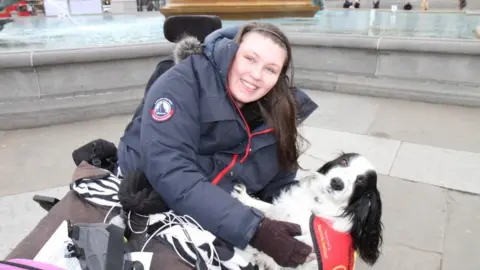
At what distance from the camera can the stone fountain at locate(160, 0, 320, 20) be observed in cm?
705

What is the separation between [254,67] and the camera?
2.22 m

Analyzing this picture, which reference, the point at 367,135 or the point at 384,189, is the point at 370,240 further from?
the point at 367,135

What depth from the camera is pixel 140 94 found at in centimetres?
618

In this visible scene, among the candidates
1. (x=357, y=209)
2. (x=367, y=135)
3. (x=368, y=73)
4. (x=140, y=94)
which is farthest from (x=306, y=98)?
(x=368, y=73)

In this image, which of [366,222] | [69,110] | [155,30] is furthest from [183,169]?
[155,30]

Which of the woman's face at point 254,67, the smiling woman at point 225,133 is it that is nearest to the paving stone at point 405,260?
the smiling woman at point 225,133

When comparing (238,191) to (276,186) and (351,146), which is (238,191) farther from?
(351,146)

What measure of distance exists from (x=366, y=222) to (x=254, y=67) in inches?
41.3

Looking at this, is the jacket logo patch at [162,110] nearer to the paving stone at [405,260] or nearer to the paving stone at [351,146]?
the paving stone at [405,260]

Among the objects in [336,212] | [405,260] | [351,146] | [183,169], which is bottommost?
[405,260]

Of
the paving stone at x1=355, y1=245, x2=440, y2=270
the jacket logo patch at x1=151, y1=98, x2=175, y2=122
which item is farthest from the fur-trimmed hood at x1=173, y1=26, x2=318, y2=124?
the paving stone at x1=355, y1=245, x2=440, y2=270

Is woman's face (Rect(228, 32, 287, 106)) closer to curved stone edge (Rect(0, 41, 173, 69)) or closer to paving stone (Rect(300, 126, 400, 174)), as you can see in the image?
paving stone (Rect(300, 126, 400, 174))

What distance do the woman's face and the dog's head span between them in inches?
26.4

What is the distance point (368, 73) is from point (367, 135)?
6.81ft
